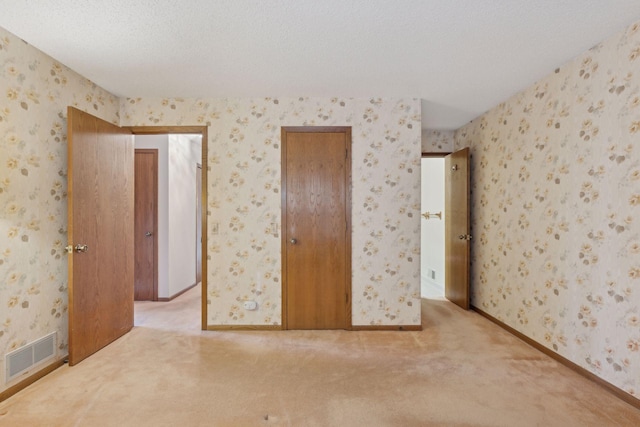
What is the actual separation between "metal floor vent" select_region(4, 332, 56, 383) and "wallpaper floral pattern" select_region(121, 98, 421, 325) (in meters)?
1.27

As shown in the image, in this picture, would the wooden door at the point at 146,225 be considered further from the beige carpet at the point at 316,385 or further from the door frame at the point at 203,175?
the beige carpet at the point at 316,385

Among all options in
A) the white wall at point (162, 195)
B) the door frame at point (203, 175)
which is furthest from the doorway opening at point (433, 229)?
the white wall at point (162, 195)

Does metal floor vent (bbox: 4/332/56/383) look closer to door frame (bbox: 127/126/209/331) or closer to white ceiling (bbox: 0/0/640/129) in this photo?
door frame (bbox: 127/126/209/331)

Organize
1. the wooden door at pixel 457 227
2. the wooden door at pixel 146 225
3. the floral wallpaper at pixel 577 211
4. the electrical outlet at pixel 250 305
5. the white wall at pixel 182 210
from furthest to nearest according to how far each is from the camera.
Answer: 1. the white wall at pixel 182 210
2. the wooden door at pixel 146 225
3. the wooden door at pixel 457 227
4. the electrical outlet at pixel 250 305
5. the floral wallpaper at pixel 577 211

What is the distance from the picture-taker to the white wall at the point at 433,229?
5.38 meters

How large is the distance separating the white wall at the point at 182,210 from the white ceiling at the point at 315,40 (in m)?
1.67

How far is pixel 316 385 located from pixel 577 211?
2272mm

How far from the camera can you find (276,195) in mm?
3412

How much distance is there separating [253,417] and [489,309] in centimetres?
291

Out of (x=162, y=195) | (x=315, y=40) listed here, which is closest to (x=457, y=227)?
(x=315, y=40)

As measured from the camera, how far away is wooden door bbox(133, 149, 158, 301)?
4531 mm

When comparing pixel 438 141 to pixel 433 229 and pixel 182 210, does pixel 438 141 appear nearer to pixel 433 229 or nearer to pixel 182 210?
pixel 433 229

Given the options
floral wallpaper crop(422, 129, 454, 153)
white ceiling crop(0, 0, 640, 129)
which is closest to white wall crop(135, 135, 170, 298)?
white ceiling crop(0, 0, 640, 129)

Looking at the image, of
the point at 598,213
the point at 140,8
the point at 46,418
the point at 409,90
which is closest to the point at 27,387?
the point at 46,418
